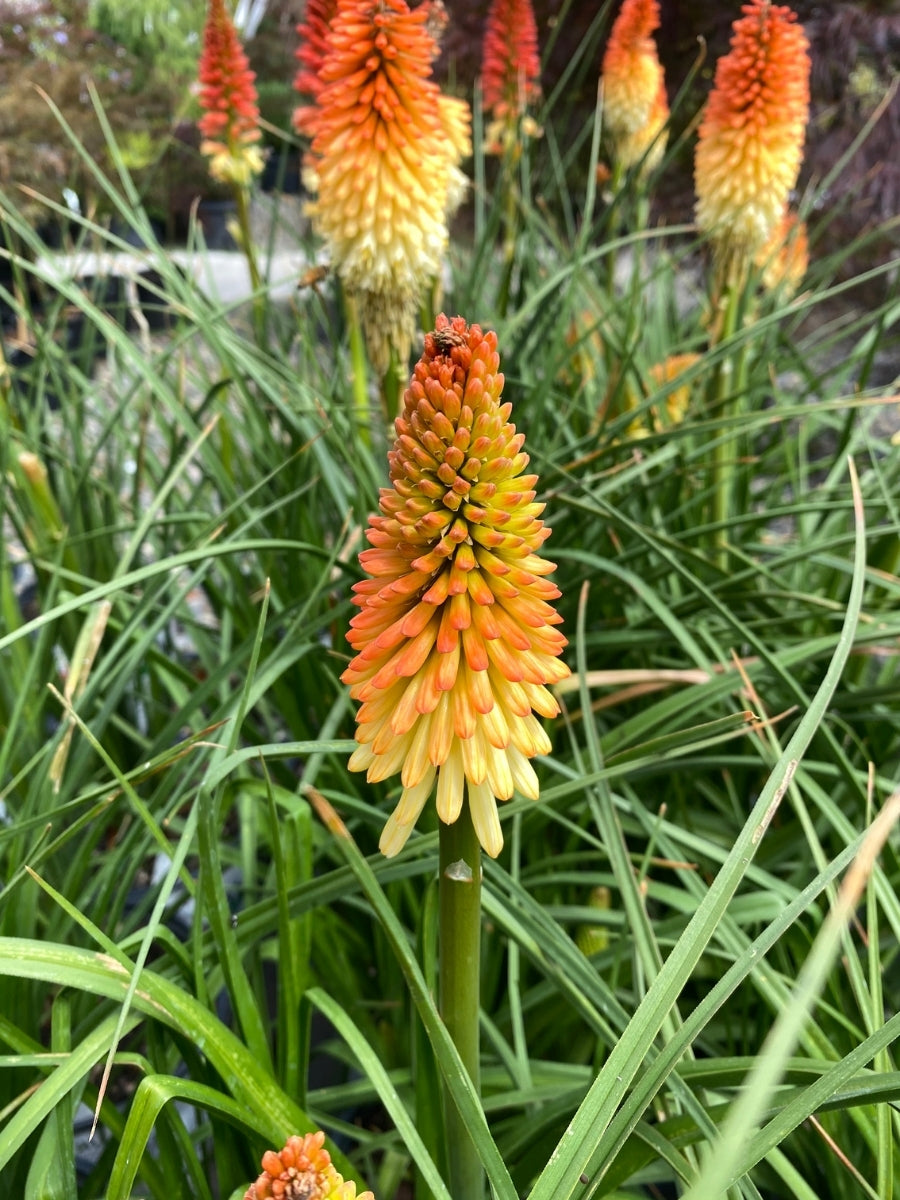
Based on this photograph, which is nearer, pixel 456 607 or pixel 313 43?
pixel 456 607

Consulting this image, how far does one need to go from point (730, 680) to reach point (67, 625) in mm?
1510

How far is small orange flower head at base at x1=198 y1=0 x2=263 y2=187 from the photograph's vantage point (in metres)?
2.54

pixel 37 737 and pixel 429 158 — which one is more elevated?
pixel 429 158

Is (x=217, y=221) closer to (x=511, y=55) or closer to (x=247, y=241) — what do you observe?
(x=511, y=55)

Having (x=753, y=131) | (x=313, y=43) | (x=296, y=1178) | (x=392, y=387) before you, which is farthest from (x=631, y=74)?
(x=296, y=1178)

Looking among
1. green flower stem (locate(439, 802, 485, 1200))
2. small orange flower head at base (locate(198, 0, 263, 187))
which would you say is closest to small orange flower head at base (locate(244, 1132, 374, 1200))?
green flower stem (locate(439, 802, 485, 1200))

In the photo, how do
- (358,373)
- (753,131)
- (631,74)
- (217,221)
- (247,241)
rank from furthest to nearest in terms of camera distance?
(217,221), (631,74), (247,241), (358,373), (753,131)

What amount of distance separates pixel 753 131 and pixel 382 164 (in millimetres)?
990

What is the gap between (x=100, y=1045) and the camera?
974 millimetres

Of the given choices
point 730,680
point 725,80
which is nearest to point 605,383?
point 725,80

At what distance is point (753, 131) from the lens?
2.10 m

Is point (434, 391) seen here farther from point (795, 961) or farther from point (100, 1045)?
point (795, 961)

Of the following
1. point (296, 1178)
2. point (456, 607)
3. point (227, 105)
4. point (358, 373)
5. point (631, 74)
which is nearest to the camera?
point (296, 1178)

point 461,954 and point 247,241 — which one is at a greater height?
point 247,241
